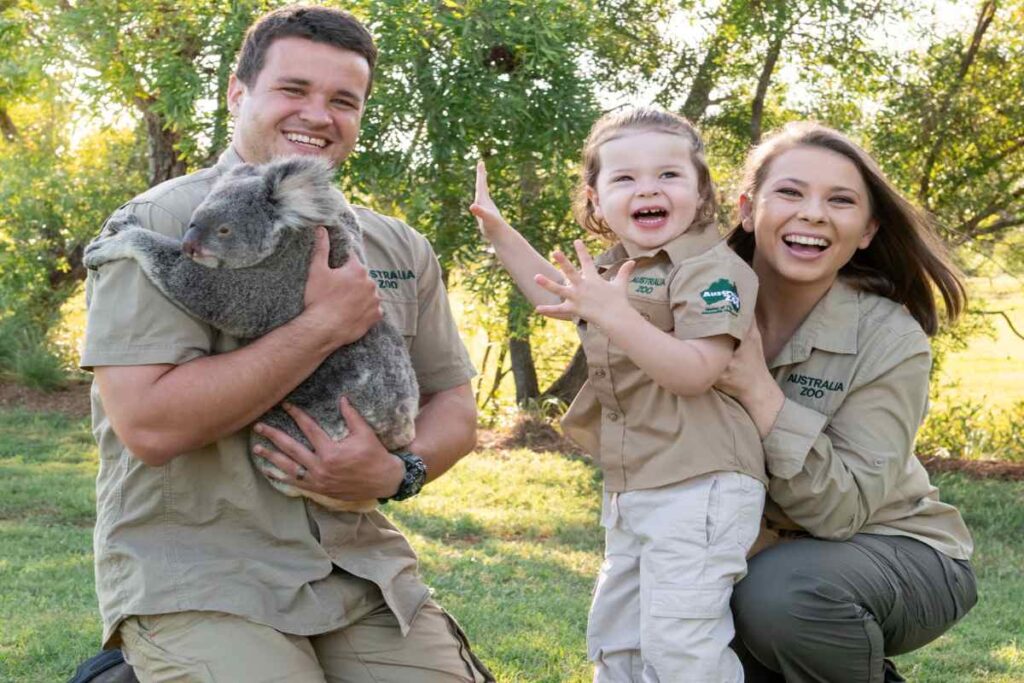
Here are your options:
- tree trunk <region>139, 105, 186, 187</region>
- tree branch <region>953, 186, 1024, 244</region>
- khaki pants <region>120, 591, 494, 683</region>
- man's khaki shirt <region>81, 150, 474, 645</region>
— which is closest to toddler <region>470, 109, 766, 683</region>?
khaki pants <region>120, 591, 494, 683</region>

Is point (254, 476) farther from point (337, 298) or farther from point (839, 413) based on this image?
point (839, 413)

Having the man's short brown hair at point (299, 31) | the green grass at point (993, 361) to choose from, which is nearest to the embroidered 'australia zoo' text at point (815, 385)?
the man's short brown hair at point (299, 31)

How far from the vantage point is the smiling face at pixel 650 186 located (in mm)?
3514

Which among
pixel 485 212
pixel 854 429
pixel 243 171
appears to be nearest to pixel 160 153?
pixel 485 212

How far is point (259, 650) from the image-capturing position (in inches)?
120

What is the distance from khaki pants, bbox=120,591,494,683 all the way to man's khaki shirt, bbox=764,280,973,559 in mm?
1156

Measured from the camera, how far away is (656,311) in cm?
345

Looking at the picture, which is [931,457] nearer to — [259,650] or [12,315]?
[259,650]

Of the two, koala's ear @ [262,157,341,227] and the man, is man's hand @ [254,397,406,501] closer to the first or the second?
the man

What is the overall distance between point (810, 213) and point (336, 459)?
165cm

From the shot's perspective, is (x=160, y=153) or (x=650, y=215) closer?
(x=650, y=215)

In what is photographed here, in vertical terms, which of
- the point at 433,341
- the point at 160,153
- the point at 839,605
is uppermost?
the point at 433,341

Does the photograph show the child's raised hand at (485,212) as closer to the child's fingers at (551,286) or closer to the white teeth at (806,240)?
the child's fingers at (551,286)

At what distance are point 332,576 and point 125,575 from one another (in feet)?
1.87
